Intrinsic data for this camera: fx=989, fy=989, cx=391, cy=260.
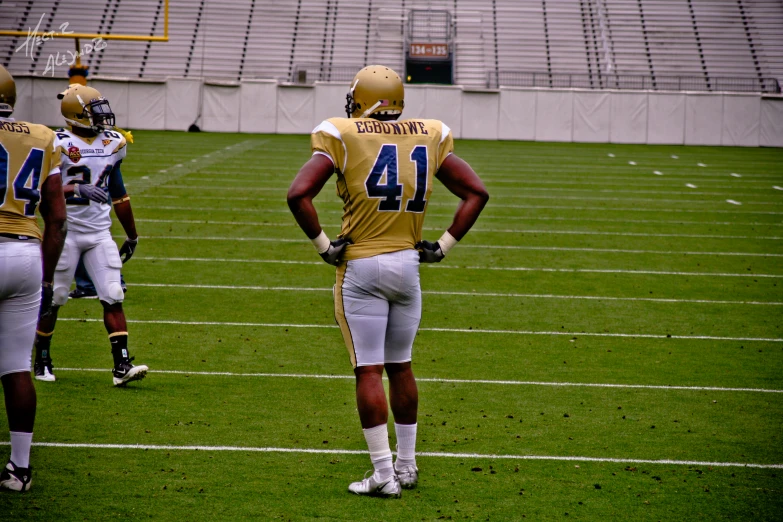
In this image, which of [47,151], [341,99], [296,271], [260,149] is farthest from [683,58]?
[47,151]

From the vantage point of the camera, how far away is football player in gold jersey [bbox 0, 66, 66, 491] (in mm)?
4348

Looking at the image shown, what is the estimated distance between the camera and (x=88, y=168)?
6352 mm

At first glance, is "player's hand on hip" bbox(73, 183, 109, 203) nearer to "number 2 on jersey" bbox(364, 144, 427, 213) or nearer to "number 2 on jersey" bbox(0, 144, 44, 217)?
"number 2 on jersey" bbox(0, 144, 44, 217)

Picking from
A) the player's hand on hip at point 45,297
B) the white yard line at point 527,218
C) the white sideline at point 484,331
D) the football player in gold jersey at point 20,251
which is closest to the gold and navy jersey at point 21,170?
the football player in gold jersey at point 20,251

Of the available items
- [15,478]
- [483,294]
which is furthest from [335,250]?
[483,294]

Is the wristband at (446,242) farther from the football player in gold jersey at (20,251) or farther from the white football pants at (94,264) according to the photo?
the white football pants at (94,264)

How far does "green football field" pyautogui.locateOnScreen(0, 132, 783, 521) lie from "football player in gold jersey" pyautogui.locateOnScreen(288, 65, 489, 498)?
0.43m

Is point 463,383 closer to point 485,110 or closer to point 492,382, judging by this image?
point 492,382

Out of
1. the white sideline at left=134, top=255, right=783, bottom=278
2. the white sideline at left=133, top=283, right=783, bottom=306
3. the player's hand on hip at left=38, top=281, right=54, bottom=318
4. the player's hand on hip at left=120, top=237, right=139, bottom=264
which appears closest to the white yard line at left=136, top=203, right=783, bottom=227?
the white sideline at left=134, top=255, right=783, bottom=278

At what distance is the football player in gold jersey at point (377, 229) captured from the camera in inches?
173

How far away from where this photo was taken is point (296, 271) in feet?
34.4

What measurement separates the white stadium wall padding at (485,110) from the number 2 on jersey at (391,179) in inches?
998

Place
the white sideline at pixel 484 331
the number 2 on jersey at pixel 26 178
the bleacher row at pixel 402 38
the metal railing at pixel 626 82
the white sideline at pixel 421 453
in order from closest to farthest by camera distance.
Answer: the number 2 on jersey at pixel 26 178 → the white sideline at pixel 421 453 → the white sideline at pixel 484 331 → the metal railing at pixel 626 82 → the bleacher row at pixel 402 38

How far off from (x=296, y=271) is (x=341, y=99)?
20045 millimetres
